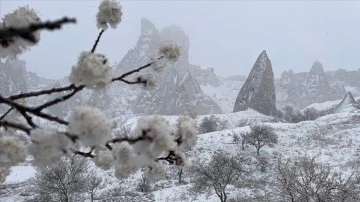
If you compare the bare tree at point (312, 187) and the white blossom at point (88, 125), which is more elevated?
the white blossom at point (88, 125)

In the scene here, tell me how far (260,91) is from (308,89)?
82.3m

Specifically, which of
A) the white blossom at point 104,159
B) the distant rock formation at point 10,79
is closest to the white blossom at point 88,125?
the white blossom at point 104,159

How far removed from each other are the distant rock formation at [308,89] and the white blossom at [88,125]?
156048mm

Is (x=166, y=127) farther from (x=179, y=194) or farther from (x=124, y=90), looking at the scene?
(x=124, y=90)

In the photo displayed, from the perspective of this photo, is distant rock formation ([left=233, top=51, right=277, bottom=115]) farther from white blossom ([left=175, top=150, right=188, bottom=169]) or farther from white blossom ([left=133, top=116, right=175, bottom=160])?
white blossom ([left=133, top=116, right=175, bottom=160])

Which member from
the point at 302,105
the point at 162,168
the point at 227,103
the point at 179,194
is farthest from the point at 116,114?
the point at 162,168

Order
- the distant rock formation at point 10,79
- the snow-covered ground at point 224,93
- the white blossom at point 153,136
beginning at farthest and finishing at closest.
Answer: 1. the snow-covered ground at point 224,93
2. the distant rock formation at point 10,79
3. the white blossom at point 153,136

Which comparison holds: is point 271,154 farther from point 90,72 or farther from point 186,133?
point 90,72

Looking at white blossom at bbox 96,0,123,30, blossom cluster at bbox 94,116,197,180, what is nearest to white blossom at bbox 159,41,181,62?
white blossom at bbox 96,0,123,30

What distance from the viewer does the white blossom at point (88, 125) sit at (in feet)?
5.15

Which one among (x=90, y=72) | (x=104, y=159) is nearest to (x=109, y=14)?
(x=90, y=72)

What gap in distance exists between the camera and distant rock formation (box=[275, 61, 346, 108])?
157 m

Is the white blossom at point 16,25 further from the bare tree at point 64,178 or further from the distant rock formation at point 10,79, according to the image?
the distant rock formation at point 10,79

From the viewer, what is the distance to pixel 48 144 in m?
1.61
